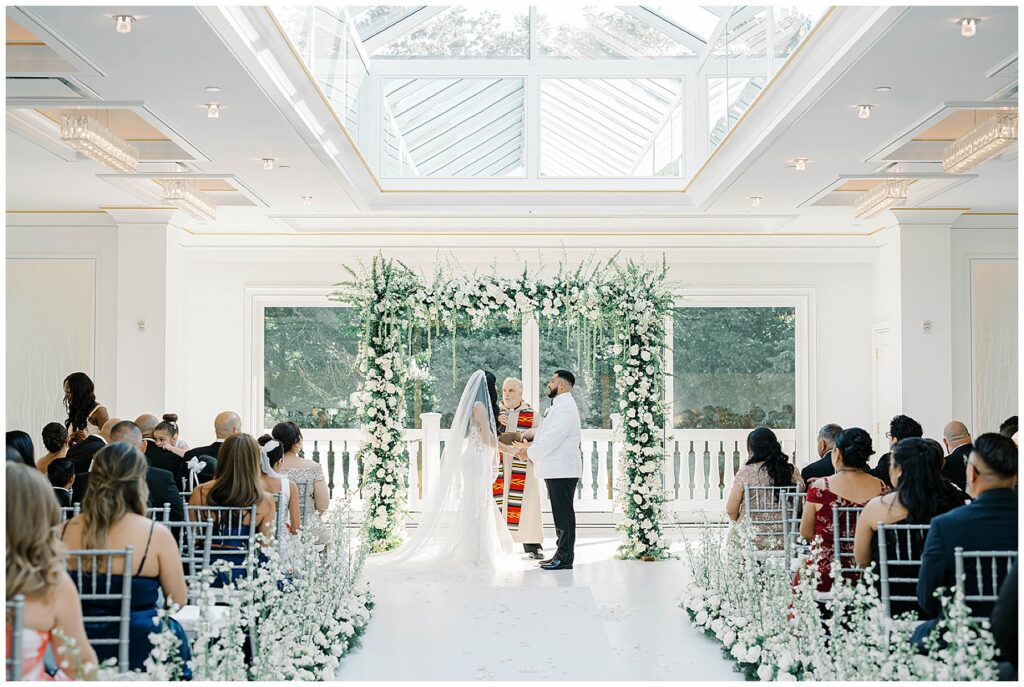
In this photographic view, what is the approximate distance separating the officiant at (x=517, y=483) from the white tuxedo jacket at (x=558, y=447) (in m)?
0.48

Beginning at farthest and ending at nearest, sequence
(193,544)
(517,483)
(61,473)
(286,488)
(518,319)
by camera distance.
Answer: (518,319) < (517,483) < (61,473) < (286,488) < (193,544)

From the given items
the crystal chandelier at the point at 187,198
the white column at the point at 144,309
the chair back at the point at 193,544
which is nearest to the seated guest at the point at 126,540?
the chair back at the point at 193,544

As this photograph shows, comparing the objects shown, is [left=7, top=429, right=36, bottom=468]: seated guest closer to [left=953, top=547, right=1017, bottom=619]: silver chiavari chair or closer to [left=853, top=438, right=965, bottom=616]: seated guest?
[left=853, top=438, right=965, bottom=616]: seated guest

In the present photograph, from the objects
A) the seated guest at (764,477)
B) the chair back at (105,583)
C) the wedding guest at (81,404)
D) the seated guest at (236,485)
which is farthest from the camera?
the wedding guest at (81,404)

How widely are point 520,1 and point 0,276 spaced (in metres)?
2.34

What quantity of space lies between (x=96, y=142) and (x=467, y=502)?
4.09 meters

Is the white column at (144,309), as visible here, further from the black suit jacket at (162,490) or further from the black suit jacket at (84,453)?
the black suit jacket at (162,490)

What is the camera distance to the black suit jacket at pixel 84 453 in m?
6.01

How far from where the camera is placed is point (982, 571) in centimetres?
395

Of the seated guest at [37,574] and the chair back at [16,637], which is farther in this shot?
the seated guest at [37,574]

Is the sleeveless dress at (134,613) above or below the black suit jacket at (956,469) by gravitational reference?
below

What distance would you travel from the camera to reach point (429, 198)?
9875mm

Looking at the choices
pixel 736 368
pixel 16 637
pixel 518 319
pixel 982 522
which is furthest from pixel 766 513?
pixel 736 368

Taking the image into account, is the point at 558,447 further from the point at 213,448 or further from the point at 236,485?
the point at 236,485
